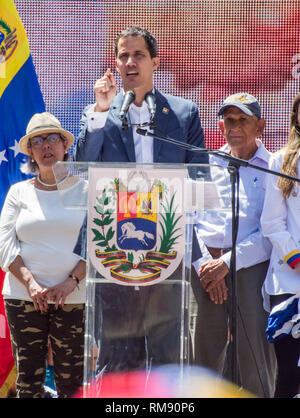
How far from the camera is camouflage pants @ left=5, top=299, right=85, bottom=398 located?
3.47 meters

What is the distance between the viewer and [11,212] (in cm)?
368

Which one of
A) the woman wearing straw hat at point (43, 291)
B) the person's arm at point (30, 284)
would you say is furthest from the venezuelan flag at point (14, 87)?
the person's arm at point (30, 284)

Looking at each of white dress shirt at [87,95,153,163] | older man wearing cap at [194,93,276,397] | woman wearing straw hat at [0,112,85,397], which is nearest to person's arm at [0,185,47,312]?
woman wearing straw hat at [0,112,85,397]

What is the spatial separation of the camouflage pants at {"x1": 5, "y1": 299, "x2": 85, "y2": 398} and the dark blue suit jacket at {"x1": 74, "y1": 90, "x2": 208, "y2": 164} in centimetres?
82

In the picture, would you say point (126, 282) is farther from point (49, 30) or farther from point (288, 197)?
point (49, 30)

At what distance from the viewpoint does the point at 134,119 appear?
3.57 m

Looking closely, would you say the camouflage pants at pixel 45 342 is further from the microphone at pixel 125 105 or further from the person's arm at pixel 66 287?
the microphone at pixel 125 105

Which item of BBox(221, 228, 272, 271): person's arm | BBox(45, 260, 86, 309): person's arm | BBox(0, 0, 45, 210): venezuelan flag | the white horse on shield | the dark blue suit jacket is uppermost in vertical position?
BBox(0, 0, 45, 210): venezuelan flag

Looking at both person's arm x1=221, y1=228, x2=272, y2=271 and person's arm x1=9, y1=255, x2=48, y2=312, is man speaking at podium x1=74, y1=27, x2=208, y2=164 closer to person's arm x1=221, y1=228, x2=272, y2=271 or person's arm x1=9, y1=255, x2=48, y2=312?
person's arm x1=221, y1=228, x2=272, y2=271

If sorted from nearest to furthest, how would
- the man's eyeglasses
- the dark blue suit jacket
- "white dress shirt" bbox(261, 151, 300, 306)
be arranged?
"white dress shirt" bbox(261, 151, 300, 306), the dark blue suit jacket, the man's eyeglasses

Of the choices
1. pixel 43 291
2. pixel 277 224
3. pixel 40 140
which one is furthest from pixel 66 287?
pixel 277 224

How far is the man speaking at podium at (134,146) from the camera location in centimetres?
256
